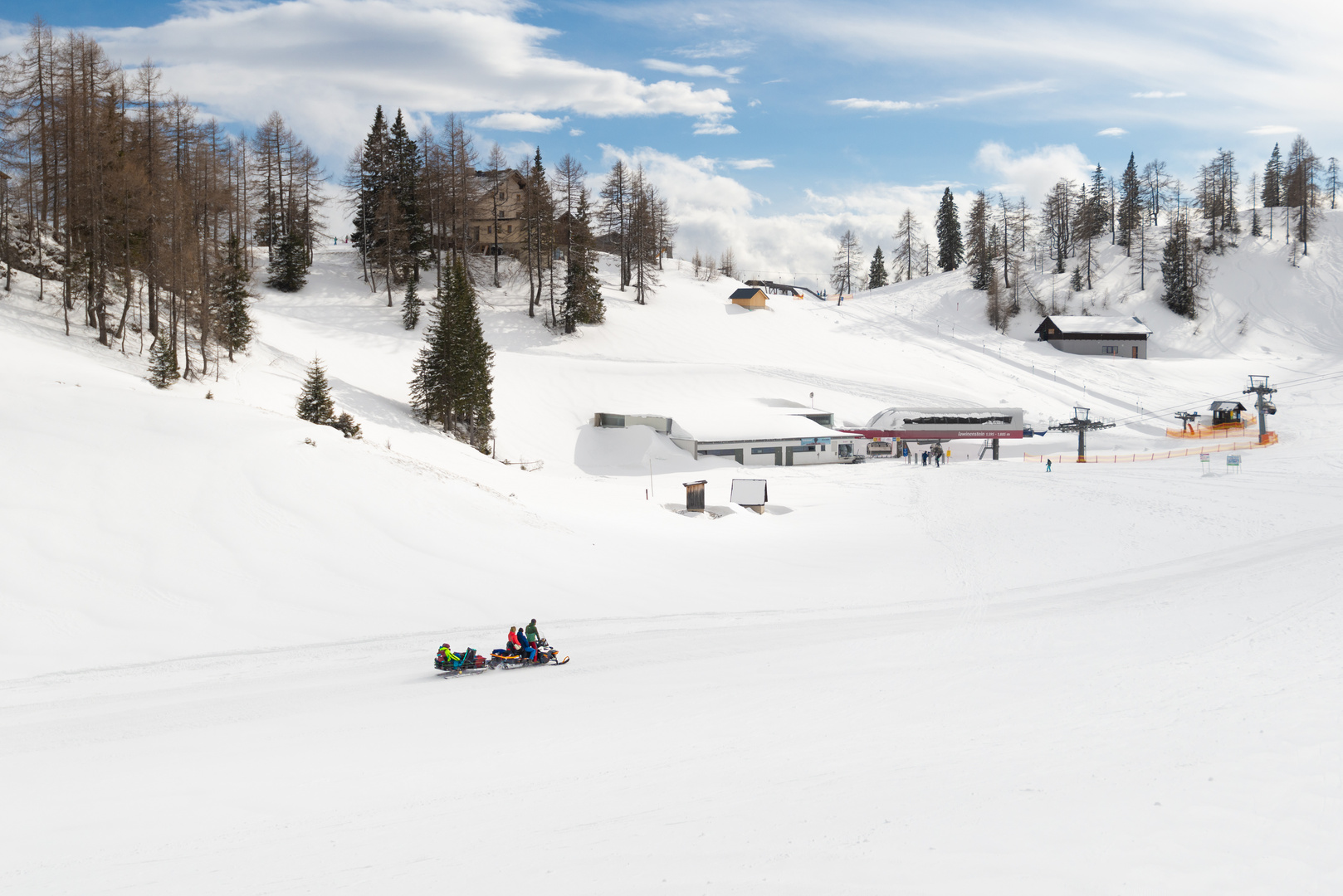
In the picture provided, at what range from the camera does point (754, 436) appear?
44.2 metres

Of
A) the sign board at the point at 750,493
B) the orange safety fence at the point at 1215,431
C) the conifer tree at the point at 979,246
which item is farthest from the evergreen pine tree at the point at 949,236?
the sign board at the point at 750,493

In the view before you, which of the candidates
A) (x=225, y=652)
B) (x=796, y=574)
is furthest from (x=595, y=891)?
(x=796, y=574)

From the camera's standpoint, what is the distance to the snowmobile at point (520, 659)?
14.0 m

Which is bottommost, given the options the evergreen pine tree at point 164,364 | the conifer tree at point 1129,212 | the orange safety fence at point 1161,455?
the orange safety fence at point 1161,455

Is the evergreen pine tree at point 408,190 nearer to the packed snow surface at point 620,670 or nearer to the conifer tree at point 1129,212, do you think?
the packed snow surface at point 620,670

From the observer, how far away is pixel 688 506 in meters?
30.0

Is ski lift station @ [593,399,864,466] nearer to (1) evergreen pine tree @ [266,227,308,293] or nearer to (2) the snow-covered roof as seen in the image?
(2) the snow-covered roof

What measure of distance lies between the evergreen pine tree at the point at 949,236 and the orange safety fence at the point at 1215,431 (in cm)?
5866

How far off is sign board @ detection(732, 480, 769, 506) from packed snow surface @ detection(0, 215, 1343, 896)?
2.03 ft

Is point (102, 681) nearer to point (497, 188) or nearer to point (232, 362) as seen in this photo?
point (232, 362)

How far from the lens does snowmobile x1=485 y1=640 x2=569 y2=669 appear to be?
1403 cm

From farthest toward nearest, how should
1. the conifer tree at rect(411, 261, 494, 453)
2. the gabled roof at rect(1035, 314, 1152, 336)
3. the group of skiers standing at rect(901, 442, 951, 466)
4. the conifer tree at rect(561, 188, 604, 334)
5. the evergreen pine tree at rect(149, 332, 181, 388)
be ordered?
the gabled roof at rect(1035, 314, 1152, 336)
the conifer tree at rect(561, 188, 604, 334)
the group of skiers standing at rect(901, 442, 951, 466)
the conifer tree at rect(411, 261, 494, 453)
the evergreen pine tree at rect(149, 332, 181, 388)

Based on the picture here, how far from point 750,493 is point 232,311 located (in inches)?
1030

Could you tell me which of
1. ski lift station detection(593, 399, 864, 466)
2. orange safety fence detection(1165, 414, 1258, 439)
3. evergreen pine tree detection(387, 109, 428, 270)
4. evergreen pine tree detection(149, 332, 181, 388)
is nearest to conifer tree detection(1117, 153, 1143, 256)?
orange safety fence detection(1165, 414, 1258, 439)
